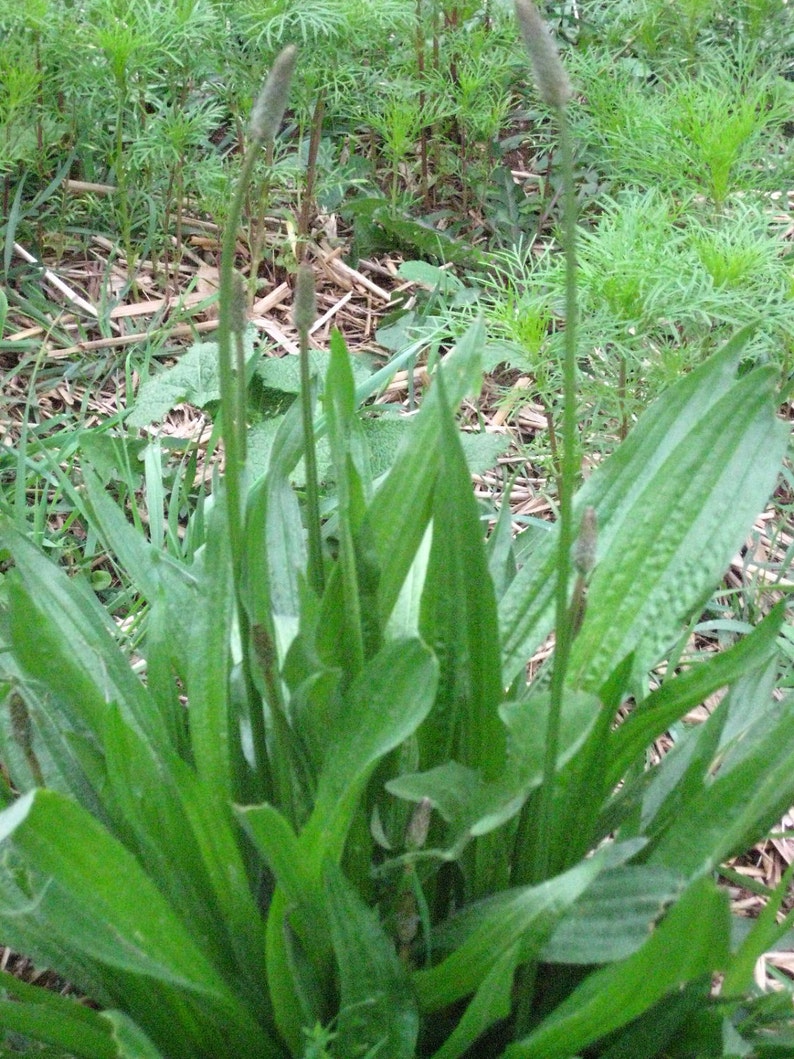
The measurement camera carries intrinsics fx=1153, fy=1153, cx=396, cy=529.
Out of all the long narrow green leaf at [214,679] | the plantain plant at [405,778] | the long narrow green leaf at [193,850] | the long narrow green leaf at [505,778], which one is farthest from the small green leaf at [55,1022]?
the long narrow green leaf at [505,778]

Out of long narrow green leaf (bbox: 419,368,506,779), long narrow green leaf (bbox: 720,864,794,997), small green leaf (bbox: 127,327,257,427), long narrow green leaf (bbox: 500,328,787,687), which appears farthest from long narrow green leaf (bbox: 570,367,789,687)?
small green leaf (bbox: 127,327,257,427)

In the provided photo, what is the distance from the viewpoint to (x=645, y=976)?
772mm

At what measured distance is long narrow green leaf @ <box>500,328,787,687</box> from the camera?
107cm

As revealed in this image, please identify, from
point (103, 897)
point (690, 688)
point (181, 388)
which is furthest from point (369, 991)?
point (181, 388)

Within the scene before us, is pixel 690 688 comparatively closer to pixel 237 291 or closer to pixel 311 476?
pixel 311 476

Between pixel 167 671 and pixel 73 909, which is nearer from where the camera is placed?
pixel 73 909

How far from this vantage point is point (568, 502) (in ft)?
2.58

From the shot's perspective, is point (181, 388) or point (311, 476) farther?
point (181, 388)

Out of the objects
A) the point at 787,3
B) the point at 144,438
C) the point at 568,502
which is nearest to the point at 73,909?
the point at 568,502

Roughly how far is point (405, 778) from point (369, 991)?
0.64 ft

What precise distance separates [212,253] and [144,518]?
898 mm

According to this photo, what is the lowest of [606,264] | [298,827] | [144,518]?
[144,518]

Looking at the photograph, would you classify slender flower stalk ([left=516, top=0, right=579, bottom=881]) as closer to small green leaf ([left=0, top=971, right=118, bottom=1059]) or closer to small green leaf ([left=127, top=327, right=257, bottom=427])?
small green leaf ([left=0, top=971, right=118, bottom=1059])

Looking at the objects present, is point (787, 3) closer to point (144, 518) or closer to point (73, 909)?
point (144, 518)
